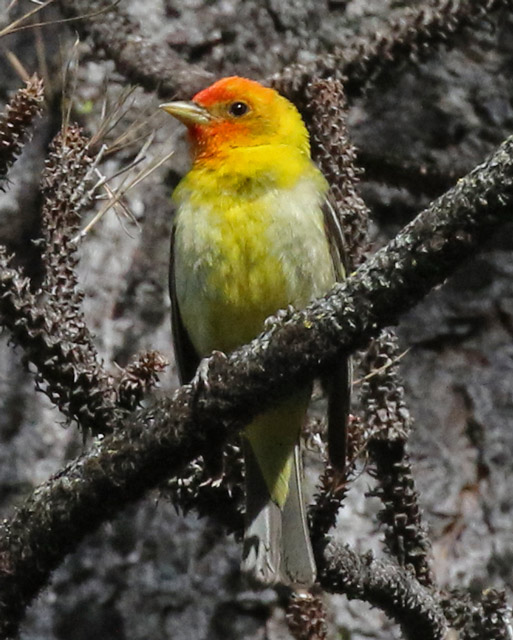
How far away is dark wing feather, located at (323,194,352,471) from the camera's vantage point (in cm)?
296

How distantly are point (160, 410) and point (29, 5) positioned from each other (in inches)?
113

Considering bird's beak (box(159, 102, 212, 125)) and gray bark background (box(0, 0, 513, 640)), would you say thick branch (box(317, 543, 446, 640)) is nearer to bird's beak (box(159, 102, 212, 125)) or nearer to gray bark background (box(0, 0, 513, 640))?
gray bark background (box(0, 0, 513, 640))

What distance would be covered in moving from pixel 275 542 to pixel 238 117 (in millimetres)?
1633

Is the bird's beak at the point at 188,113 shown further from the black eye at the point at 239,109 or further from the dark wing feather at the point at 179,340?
the dark wing feather at the point at 179,340

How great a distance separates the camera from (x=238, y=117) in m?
3.99

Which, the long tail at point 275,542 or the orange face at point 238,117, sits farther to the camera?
the orange face at point 238,117

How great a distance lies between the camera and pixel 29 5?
477 cm

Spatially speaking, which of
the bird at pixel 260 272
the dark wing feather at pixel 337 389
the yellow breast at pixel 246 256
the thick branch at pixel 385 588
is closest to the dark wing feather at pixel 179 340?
the bird at pixel 260 272

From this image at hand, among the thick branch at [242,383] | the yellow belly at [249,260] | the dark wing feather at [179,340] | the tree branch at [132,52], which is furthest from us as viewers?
the tree branch at [132,52]

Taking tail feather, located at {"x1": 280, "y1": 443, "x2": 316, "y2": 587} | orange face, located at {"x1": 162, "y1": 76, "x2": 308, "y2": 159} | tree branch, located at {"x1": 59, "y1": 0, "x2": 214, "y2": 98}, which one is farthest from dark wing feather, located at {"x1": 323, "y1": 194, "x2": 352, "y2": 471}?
tree branch, located at {"x1": 59, "y1": 0, "x2": 214, "y2": 98}

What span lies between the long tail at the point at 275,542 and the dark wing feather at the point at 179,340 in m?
0.60

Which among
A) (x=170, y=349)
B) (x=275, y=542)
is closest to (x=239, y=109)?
(x=170, y=349)

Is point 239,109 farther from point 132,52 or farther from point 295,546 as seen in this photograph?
point 295,546

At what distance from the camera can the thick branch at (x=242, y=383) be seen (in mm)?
2049
